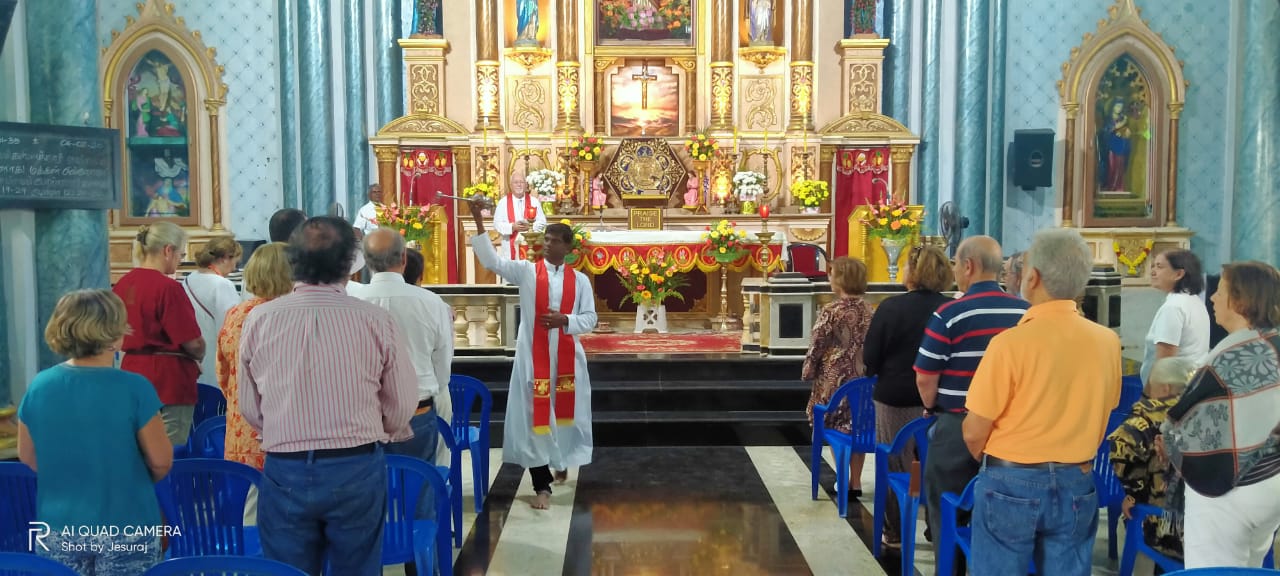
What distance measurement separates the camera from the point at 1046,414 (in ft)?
9.62

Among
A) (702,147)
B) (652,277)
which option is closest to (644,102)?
(702,147)

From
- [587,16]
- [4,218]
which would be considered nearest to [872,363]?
[4,218]

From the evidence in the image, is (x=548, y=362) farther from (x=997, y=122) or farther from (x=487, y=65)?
(x=487, y=65)

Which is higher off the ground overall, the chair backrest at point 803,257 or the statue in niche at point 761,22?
the statue in niche at point 761,22

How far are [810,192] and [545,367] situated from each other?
7.80m

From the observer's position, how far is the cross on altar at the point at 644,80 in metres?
14.0

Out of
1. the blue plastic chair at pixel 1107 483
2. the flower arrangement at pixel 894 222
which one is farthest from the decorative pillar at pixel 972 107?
the blue plastic chair at pixel 1107 483

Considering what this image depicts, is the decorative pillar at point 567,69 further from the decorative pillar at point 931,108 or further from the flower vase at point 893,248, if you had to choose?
the decorative pillar at point 931,108

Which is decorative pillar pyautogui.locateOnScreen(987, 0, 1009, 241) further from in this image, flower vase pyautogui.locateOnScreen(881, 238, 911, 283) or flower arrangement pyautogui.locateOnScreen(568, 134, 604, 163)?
flower arrangement pyautogui.locateOnScreen(568, 134, 604, 163)

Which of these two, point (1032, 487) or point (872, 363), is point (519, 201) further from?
point (1032, 487)

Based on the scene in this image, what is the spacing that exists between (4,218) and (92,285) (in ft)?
1.96

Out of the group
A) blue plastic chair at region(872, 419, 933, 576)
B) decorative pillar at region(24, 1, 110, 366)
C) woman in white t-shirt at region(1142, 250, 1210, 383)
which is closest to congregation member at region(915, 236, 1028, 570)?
blue plastic chair at region(872, 419, 933, 576)

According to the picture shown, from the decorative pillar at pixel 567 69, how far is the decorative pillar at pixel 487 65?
88 centimetres

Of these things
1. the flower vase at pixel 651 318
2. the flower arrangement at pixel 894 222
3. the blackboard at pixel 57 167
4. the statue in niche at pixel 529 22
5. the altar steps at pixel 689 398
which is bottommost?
the altar steps at pixel 689 398
